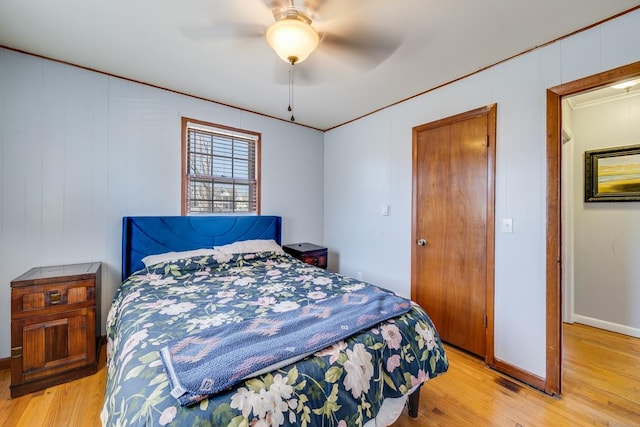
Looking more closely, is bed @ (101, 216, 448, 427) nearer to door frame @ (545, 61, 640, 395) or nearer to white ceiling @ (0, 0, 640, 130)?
door frame @ (545, 61, 640, 395)

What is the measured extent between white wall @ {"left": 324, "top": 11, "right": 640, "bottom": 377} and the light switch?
0.04 metres

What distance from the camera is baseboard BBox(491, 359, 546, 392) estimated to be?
199 centimetres

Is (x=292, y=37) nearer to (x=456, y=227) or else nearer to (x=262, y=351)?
(x=262, y=351)

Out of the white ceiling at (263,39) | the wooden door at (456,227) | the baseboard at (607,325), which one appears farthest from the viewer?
the baseboard at (607,325)

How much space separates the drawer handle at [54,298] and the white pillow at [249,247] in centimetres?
126

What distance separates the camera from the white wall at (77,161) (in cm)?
220

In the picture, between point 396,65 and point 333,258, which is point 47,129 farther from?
point 333,258

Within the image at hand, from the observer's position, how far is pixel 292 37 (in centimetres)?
158

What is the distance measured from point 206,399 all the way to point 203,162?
8.93 ft

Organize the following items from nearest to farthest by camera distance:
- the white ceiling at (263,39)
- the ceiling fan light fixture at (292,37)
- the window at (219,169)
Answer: the ceiling fan light fixture at (292,37), the white ceiling at (263,39), the window at (219,169)

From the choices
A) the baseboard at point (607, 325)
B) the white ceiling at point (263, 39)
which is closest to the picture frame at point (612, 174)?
the baseboard at point (607, 325)

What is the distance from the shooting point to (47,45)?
2.11 meters

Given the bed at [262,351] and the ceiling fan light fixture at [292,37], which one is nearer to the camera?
the bed at [262,351]

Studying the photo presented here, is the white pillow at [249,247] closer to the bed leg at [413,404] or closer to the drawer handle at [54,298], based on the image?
the drawer handle at [54,298]
